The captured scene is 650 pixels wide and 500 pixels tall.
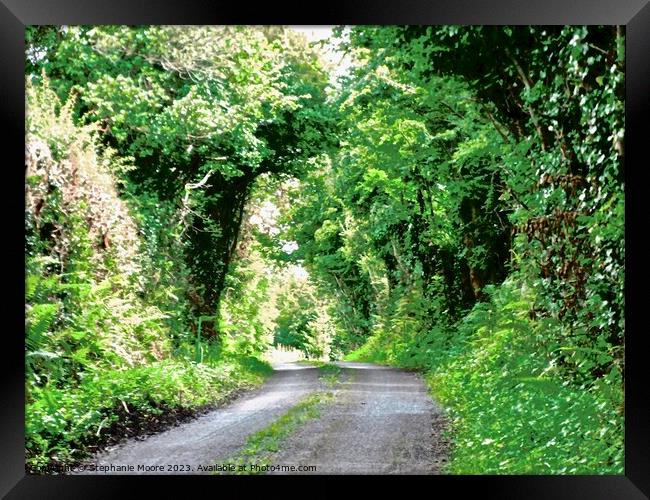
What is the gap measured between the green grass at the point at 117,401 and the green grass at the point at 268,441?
2.55 ft

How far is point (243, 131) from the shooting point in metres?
7.95

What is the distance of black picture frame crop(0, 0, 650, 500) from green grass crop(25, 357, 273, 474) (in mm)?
175

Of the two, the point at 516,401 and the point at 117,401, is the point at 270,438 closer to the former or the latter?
the point at 117,401

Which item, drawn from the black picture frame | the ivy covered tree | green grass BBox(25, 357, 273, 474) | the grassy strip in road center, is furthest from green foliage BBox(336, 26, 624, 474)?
green grass BBox(25, 357, 273, 474)

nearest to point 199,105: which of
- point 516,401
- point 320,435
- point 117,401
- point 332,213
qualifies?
point 332,213

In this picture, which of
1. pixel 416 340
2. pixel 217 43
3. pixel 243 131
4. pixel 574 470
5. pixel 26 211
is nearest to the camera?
pixel 574 470

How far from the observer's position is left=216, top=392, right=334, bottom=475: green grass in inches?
260

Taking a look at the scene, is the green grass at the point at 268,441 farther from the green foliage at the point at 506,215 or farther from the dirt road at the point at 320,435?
the green foliage at the point at 506,215

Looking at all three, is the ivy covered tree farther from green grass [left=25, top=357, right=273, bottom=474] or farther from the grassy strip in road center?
the grassy strip in road center

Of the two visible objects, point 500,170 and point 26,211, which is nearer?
point 26,211

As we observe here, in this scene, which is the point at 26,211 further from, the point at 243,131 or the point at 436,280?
the point at 436,280

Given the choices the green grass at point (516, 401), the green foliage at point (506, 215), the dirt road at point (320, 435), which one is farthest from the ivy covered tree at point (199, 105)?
the green grass at point (516, 401)
